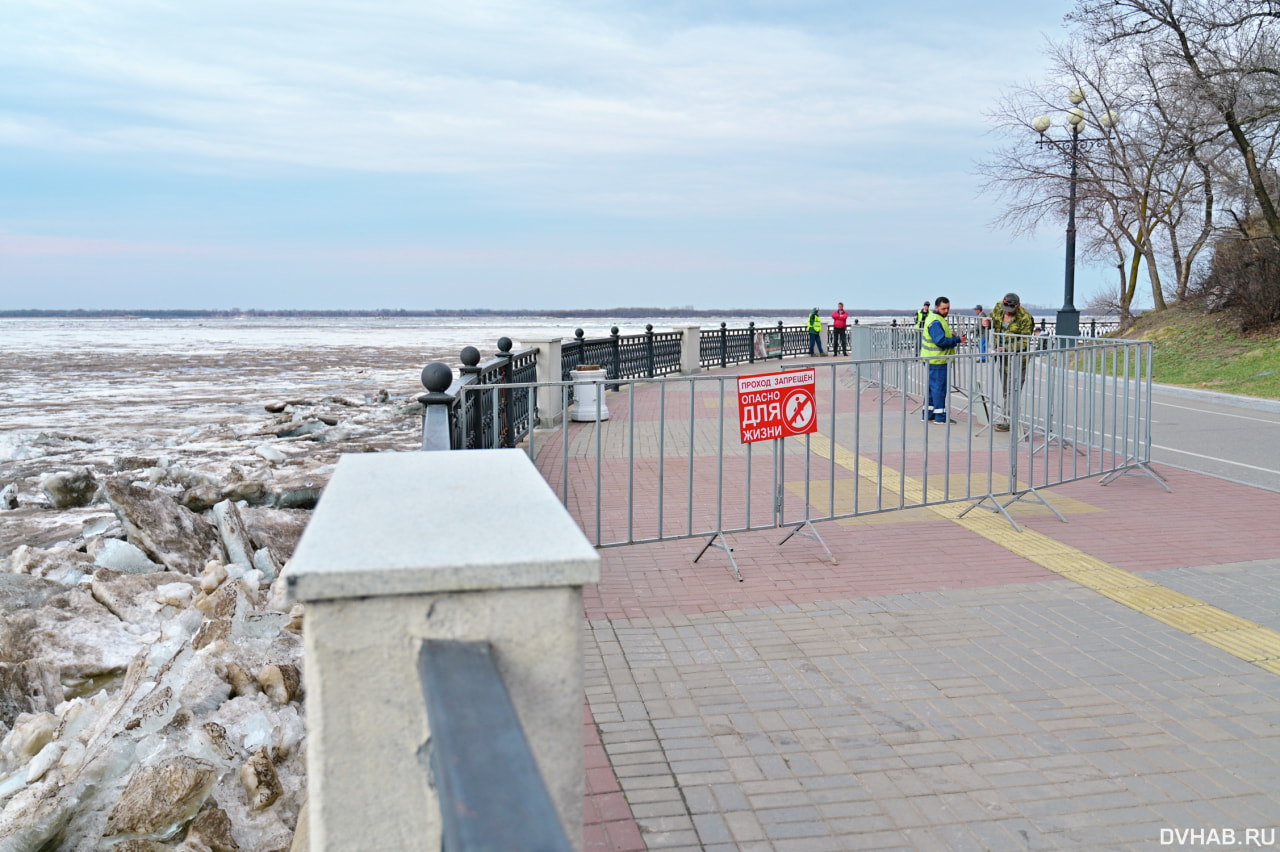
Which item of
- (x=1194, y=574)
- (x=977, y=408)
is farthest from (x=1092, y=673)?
(x=977, y=408)

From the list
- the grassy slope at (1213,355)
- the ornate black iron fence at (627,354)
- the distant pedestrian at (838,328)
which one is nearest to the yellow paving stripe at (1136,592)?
the ornate black iron fence at (627,354)

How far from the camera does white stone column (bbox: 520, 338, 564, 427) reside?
15617mm

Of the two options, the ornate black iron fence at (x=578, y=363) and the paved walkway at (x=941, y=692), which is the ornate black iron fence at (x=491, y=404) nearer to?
the ornate black iron fence at (x=578, y=363)

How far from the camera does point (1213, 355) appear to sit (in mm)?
25062

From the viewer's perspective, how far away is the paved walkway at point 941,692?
12.5ft

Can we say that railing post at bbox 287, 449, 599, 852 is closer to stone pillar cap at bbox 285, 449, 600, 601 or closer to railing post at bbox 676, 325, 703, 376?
stone pillar cap at bbox 285, 449, 600, 601

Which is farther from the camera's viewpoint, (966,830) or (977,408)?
(977,408)

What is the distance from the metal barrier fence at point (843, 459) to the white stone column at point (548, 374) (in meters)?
0.48

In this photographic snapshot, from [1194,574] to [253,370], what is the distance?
39985mm

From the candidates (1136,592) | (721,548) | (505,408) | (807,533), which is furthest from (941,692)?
(505,408)

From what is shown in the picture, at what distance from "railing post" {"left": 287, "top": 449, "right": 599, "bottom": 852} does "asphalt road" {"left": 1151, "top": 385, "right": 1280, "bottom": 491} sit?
10625 millimetres

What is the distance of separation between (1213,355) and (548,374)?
59.9 ft

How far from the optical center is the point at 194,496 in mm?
11297

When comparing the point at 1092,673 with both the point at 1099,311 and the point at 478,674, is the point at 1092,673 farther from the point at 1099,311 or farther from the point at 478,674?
the point at 1099,311
